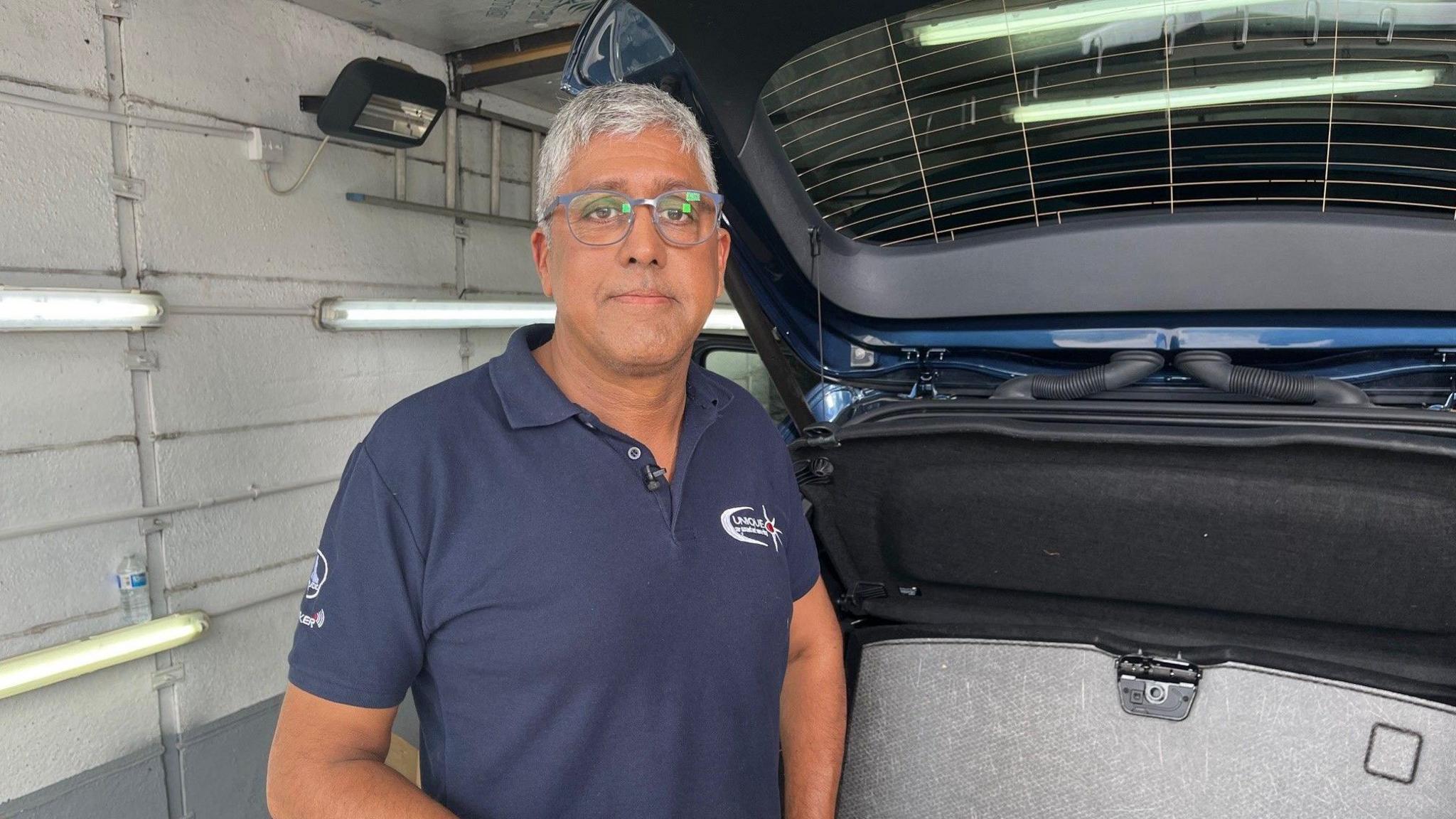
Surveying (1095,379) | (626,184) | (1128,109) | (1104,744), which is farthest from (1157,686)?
(626,184)

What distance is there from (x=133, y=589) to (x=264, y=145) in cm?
145

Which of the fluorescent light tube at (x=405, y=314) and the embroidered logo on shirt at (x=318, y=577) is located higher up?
the fluorescent light tube at (x=405, y=314)

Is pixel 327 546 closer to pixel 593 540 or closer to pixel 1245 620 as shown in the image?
pixel 593 540

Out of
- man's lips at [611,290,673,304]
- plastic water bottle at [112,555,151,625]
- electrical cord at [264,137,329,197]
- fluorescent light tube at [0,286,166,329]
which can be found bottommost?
plastic water bottle at [112,555,151,625]

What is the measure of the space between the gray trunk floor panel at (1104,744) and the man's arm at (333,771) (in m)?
0.85

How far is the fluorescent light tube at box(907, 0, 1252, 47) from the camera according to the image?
1.09m

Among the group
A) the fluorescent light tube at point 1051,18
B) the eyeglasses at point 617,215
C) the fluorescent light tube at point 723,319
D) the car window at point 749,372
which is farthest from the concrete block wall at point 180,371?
the fluorescent light tube at point 1051,18

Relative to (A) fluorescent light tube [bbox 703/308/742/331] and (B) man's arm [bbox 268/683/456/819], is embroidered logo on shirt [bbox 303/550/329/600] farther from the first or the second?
→ (A) fluorescent light tube [bbox 703/308/742/331]

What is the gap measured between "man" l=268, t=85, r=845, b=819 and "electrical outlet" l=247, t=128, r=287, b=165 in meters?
2.31

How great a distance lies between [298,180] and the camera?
10.5ft

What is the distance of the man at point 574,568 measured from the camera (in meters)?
0.95

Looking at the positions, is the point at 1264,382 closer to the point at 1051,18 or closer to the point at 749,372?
the point at 1051,18

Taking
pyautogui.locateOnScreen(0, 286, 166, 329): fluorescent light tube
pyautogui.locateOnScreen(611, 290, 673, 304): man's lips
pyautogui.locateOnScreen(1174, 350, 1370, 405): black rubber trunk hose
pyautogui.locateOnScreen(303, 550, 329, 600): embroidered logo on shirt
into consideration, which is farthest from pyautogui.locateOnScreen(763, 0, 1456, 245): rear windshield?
pyautogui.locateOnScreen(0, 286, 166, 329): fluorescent light tube

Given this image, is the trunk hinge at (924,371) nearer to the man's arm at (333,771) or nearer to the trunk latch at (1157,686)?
the trunk latch at (1157,686)
